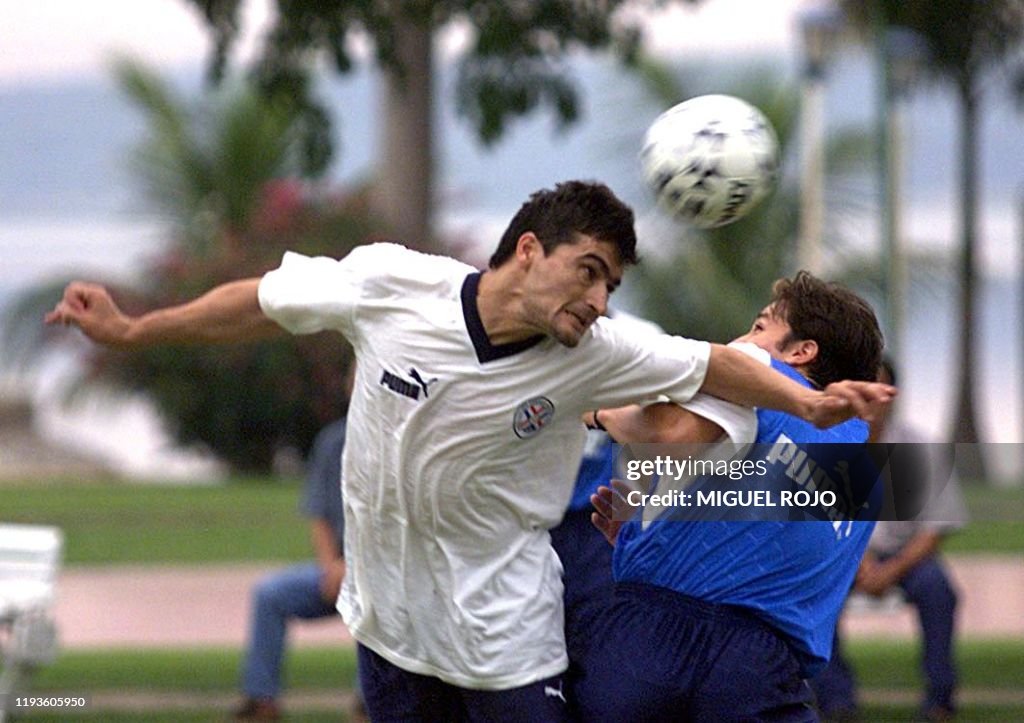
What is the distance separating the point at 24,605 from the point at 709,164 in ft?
16.6

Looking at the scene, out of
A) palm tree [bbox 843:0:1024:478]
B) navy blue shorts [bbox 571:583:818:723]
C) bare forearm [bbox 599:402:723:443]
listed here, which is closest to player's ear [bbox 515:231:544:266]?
bare forearm [bbox 599:402:723:443]

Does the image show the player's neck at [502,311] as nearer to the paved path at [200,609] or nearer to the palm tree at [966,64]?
the palm tree at [966,64]

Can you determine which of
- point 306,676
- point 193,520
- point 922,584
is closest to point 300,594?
point 306,676

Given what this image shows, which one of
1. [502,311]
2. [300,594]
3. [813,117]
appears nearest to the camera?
[502,311]

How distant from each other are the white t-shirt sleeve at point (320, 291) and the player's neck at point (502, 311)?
291mm

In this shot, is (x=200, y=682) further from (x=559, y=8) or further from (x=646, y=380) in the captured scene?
(x=646, y=380)

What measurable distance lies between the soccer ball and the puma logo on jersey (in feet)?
2.58

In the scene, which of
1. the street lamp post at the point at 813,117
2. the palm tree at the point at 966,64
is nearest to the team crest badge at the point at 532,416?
the palm tree at the point at 966,64

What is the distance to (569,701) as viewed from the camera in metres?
5.06

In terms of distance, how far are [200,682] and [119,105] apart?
68.3 ft

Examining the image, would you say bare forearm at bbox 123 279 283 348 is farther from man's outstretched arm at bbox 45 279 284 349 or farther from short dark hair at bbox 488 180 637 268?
short dark hair at bbox 488 180 637 268

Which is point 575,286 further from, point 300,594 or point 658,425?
point 300,594

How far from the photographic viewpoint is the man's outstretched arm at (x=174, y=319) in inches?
202

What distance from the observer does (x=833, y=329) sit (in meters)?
4.83
